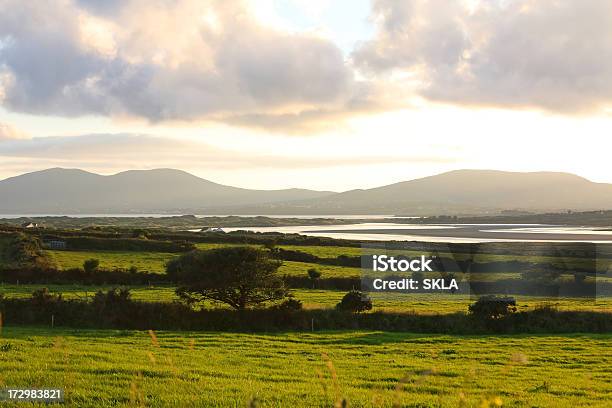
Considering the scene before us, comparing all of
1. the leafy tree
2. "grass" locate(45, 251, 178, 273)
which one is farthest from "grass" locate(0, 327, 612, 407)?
"grass" locate(45, 251, 178, 273)

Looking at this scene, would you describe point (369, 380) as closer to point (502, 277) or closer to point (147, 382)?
point (147, 382)

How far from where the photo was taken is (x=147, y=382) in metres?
16.6

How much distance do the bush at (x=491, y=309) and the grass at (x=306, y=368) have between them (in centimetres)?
401

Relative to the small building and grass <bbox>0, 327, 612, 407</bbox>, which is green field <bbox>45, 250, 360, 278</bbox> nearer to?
the small building

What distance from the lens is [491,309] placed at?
42406 mm

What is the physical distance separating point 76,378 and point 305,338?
1970 centimetres

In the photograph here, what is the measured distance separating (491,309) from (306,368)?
77.2 feet

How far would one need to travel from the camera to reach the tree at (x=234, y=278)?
44438 millimetres

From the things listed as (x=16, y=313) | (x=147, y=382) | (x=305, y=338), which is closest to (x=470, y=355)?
(x=305, y=338)

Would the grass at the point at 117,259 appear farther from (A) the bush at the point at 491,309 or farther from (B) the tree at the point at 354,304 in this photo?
(A) the bush at the point at 491,309

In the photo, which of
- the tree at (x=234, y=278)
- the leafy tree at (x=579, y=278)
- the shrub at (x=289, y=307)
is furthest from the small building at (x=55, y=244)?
the leafy tree at (x=579, y=278)

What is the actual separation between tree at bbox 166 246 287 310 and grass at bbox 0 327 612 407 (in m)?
8.44

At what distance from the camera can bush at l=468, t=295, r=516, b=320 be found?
138ft

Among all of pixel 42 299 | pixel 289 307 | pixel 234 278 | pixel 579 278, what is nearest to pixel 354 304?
pixel 289 307
